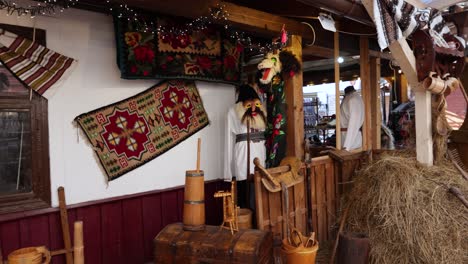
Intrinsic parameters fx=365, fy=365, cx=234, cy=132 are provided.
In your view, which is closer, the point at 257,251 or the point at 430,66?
the point at 257,251

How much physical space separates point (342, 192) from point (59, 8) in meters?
3.70

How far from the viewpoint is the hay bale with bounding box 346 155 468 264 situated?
3164 millimetres

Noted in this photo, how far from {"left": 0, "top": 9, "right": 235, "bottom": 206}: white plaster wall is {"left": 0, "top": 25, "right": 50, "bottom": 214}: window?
0.08m

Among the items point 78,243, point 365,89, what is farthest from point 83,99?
point 365,89

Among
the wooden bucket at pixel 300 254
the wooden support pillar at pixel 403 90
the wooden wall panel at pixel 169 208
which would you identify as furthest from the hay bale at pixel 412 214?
the wooden support pillar at pixel 403 90

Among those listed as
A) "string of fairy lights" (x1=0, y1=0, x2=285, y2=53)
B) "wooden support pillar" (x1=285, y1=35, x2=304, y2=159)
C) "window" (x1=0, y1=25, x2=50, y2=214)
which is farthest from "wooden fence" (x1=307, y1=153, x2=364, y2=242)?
"window" (x1=0, y1=25, x2=50, y2=214)

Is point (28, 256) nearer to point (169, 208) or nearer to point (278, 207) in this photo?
point (169, 208)

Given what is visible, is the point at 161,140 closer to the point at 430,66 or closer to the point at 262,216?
the point at 262,216

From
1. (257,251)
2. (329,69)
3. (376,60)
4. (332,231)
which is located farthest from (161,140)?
(329,69)

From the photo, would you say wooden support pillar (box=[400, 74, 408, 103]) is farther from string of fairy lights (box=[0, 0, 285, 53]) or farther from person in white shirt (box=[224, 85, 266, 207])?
string of fairy lights (box=[0, 0, 285, 53])

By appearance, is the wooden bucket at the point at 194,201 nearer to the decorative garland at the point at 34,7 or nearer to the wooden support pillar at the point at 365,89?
the decorative garland at the point at 34,7

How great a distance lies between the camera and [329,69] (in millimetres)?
8367

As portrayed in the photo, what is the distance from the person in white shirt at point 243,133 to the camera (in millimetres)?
4094

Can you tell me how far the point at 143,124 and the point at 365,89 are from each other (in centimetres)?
337
